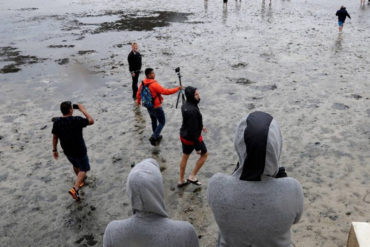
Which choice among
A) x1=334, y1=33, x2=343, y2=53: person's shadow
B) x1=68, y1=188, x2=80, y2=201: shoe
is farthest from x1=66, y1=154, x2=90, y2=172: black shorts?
x1=334, y1=33, x2=343, y2=53: person's shadow

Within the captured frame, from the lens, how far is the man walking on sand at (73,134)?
16.1 ft

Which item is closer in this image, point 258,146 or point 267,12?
point 258,146

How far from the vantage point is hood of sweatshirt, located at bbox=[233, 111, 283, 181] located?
1.95m

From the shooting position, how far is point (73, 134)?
500cm

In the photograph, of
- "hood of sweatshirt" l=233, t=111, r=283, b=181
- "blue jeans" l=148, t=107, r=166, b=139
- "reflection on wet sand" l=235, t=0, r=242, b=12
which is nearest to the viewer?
"hood of sweatshirt" l=233, t=111, r=283, b=181

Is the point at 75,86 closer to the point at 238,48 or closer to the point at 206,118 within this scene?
the point at 206,118

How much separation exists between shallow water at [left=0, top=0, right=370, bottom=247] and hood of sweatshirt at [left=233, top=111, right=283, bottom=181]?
279cm

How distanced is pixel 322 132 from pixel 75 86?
784 centimetres

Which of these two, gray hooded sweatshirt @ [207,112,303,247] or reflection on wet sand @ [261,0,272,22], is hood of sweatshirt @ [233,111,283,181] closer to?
gray hooded sweatshirt @ [207,112,303,247]

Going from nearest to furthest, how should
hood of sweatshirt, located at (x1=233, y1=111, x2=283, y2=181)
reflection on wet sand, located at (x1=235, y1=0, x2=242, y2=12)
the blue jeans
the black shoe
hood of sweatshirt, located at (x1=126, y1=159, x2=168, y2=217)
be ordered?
hood of sweatshirt, located at (x1=233, y1=111, x2=283, y2=181)
hood of sweatshirt, located at (x1=126, y1=159, x2=168, y2=217)
the blue jeans
the black shoe
reflection on wet sand, located at (x1=235, y1=0, x2=242, y2=12)

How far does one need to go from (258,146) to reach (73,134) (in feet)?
12.4

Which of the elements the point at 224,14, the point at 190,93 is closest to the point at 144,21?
the point at 224,14

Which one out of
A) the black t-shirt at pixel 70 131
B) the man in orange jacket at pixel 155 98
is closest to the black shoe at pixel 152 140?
the man in orange jacket at pixel 155 98

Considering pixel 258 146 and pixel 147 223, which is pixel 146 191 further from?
pixel 258 146
